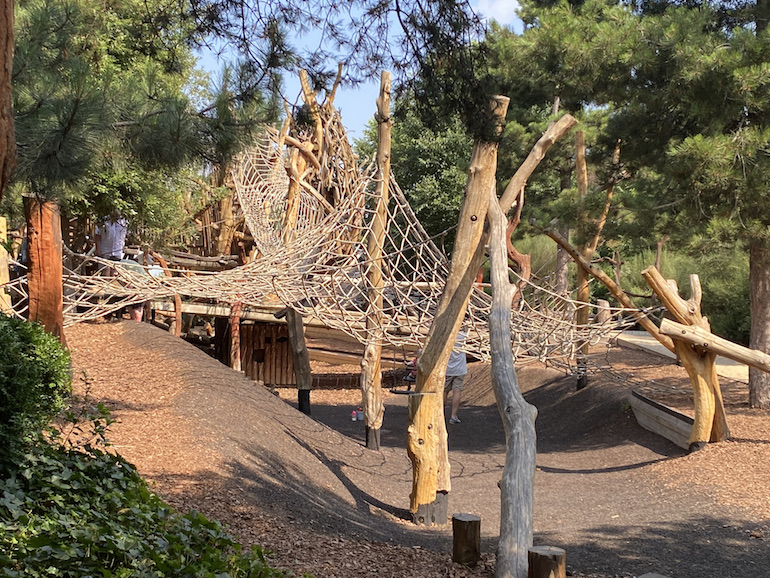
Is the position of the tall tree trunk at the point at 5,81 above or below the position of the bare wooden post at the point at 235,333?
above

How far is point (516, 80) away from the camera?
9.59 m

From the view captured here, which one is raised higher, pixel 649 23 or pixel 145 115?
pixel 649 23

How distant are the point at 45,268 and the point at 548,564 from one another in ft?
18.2

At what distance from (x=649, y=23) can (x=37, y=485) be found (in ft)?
22.6

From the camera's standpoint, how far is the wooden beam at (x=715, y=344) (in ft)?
23.4

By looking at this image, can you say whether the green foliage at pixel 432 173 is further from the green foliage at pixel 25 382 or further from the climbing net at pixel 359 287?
the green foliage at pixel 25 382

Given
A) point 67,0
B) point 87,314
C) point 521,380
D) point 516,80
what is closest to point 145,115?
point 67,0

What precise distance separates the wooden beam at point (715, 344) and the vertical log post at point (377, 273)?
9.49 feet

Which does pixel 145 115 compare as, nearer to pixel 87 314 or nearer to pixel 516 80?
pixel 87 314

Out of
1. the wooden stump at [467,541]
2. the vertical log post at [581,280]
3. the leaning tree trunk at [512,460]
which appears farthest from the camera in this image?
the vertical log post at [581,280]

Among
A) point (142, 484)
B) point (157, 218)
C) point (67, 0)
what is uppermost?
point (67, 0)

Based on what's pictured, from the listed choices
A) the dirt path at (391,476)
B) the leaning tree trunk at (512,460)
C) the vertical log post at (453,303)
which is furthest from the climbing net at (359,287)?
the leaning tree trunk at (512,460)

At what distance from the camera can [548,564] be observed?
3689mm

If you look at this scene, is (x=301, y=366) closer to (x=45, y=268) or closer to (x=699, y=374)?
(x=45, y=268)
